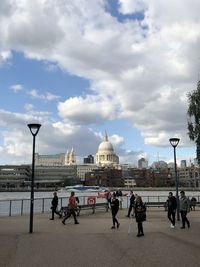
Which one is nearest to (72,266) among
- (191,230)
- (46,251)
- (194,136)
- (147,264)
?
(147,264)

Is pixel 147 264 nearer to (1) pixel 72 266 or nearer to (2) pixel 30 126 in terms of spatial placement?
(1) pixel 72 266

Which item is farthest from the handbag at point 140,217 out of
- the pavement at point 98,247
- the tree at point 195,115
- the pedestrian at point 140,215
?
the tree at point 195,115

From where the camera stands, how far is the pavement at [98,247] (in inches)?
443

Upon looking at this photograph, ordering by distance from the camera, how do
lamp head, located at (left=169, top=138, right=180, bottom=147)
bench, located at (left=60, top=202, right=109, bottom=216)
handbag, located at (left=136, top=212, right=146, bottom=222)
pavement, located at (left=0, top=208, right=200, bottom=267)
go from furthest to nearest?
1. bench, located at (left=60, top=202, right=109, bottom=216)
2. lamp head, located at (left=169, top=138, right=180, bottom=147)
3. handbag, located at (left=136, top=212, right=146, bottom=222)
4. pavement, located at (left=0, top=208, right=200, bottom=267)

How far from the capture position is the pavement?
36.9 feet

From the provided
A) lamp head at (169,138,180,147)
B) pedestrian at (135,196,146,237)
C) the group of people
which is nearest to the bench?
the group of people

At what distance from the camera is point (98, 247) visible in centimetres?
1414

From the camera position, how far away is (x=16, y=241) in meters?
15.9

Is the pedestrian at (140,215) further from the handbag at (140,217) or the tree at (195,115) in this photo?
the tree at (195,115)

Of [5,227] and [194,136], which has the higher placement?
[194,136]

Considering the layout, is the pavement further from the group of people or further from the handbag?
the handbag

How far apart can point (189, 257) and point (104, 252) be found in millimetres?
2622

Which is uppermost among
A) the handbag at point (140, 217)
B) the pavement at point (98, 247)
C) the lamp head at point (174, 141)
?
Answer: the lamp head at point (174, 141)

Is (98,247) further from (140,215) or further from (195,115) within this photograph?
(195,115)
